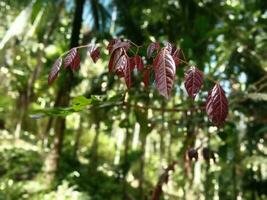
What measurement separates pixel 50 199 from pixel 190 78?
6.13 m

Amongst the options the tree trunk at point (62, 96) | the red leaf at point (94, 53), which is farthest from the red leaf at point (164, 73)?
the tree trunk at point (62, 96)

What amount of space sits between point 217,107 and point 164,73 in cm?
25

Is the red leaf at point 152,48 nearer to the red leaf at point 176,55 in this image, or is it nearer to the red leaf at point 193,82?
the red leaf at point 176,55

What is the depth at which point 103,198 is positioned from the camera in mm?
8594

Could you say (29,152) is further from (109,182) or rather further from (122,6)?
(122,6)

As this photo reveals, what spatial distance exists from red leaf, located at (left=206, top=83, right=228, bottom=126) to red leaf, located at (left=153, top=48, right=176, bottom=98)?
202mm

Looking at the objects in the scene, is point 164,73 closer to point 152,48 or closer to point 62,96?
point 152,48

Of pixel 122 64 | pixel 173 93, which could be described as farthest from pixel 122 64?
pixel 173 93

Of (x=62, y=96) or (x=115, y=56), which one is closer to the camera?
(x=115, y=56)

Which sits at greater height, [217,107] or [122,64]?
[122,64]

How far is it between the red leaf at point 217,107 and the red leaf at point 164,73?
20 centimetres

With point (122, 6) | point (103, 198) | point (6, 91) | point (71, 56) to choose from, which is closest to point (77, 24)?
point (122, 6)

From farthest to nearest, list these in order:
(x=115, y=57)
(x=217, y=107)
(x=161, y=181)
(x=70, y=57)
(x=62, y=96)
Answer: (x=62, y=96) < (x=161, y=181) < (x=70, y=57) < (x=115, y=57) < (x=217, y=107)

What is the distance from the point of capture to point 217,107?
1619 mm
